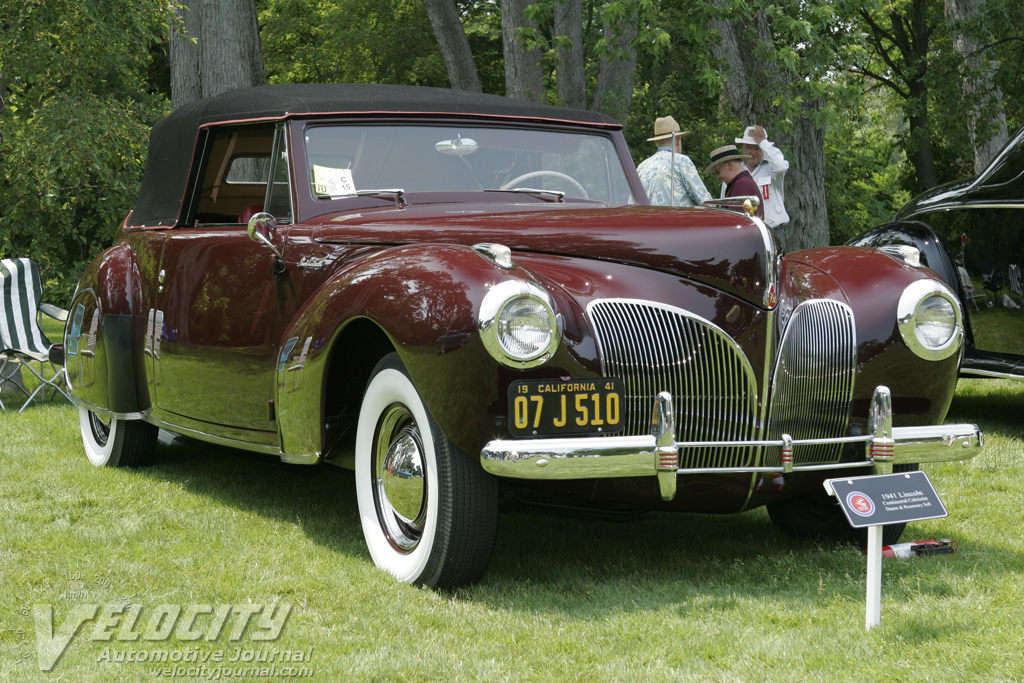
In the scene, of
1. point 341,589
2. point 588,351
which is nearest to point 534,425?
point 588,351

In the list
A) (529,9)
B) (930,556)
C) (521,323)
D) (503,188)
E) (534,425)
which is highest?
(529,9)

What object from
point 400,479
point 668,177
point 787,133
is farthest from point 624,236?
point 787,133

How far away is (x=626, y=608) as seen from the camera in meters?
3.49

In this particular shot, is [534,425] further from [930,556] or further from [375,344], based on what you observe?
[930,556]

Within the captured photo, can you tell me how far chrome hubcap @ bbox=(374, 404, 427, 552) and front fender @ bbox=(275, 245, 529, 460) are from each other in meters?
0.26

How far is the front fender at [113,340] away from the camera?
5445mm

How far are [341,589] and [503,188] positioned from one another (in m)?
1.95

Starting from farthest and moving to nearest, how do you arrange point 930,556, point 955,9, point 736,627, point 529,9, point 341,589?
point 955,9 → point 529,9 → point 930,556 → point 341,589 → point 736,627

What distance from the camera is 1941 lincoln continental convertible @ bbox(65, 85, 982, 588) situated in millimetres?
3369

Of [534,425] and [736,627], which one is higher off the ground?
[534,425]

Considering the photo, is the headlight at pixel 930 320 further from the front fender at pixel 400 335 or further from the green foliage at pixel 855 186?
the green foliage at pixel 855 186

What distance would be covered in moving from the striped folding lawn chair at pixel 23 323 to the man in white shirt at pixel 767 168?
5.22 m

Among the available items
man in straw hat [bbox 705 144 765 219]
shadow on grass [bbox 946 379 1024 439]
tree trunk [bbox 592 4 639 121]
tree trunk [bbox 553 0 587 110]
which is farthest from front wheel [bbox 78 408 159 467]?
tree trunk [bbox 553 0 587 110]

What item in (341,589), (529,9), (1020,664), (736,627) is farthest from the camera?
(529,9)
